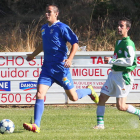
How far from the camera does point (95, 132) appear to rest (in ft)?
22.5

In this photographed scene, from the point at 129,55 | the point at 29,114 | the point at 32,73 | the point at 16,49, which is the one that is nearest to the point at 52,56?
the point at 129,55

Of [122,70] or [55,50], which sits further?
[55,50]

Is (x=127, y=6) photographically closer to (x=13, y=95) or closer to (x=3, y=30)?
(x=3, y=30)

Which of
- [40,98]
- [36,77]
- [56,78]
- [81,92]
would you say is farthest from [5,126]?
Result: [36,77]

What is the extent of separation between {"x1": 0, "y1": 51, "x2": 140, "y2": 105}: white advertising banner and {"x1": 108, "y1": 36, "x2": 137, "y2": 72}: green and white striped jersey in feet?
14.9

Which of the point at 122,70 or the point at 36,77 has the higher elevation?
the point at 122,70

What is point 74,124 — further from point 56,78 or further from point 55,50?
point 55,50

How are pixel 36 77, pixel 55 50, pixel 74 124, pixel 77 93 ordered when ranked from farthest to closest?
pixel 36 77 < pixel 74 124 < pixel 77 93 < pixel 55 50

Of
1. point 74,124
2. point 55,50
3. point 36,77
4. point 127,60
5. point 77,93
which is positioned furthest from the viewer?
point 36,77

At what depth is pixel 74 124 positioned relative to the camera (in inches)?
330

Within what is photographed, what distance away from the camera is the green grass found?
649 cm

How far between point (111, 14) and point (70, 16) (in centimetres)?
232

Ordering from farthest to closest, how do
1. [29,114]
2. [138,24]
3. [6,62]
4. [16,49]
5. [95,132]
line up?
[138,24]
[16,49]
[6,62]
[29,114]
[95,132]

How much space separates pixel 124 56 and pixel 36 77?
198 inches
